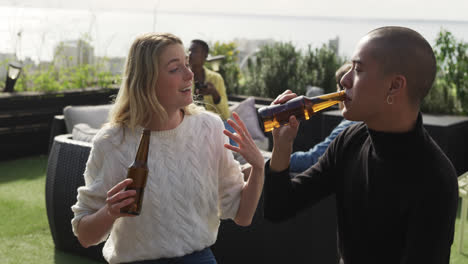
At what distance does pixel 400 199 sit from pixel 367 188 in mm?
98

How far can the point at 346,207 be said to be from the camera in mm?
1480

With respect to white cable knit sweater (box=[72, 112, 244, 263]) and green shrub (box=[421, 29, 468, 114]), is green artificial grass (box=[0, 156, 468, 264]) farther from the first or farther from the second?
green shrub (box=[421, 29, 468, 114])

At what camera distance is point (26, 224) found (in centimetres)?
435

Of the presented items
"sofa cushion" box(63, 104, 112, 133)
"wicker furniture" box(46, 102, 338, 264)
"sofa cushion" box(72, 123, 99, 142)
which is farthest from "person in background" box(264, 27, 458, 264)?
"sofa cushion" box(63, 104, 112, 133)

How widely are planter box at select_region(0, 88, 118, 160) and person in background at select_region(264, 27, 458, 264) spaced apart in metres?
6.07

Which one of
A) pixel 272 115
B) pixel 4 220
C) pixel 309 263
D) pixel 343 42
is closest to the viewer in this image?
pixel 272 115

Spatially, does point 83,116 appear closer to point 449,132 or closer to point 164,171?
point 164,171

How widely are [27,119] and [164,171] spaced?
5630 millimetres

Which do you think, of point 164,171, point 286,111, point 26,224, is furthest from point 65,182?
point 286,111

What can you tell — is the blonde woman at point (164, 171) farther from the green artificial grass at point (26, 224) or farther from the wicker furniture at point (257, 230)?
the green artificial grass at point (26, 224)

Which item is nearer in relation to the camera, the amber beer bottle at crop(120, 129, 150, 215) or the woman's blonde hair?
the amber beer bottle at crop(120, 129, 150, 215)

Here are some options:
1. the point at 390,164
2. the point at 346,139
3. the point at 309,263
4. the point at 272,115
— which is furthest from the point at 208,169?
the point at 309,263

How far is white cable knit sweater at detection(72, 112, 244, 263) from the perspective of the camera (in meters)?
1.77

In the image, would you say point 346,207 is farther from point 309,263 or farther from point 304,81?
point 304,81
